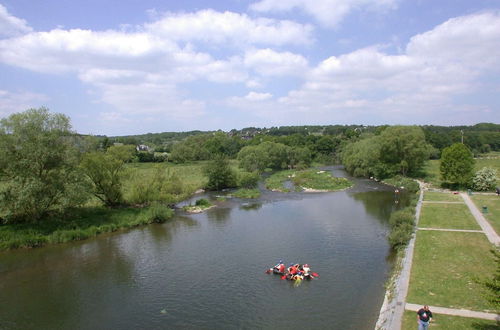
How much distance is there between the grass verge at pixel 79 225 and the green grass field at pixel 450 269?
27702 millimetres

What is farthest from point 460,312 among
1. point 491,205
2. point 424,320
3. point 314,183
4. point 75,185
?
point 314,183

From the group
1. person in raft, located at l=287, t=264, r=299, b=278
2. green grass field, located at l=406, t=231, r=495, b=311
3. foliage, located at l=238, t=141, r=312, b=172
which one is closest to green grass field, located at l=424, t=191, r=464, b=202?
green grass field, located at l=406, t=231, r=495, b=311

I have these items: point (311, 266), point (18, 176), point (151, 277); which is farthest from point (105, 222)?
point (311, 266)

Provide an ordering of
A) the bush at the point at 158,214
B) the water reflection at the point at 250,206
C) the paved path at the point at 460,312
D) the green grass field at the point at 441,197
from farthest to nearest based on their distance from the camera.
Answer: the water reflection at the point at 250,206 → the green grass field at the point at 441,197 → the bush at the point at 158,214 → the paved path at the point at 460,312

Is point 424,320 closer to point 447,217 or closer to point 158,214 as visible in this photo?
point 447,217

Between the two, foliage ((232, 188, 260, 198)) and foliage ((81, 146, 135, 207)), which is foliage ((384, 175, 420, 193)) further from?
foliage ((81, 146, 135, 207))

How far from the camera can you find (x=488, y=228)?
2994cm

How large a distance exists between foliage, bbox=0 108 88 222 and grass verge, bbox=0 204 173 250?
4.51ft

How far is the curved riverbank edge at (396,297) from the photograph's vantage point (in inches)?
633

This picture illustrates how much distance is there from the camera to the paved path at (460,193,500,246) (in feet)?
87.7

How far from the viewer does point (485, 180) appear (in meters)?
49.7

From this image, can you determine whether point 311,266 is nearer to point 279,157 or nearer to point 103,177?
point 103,177

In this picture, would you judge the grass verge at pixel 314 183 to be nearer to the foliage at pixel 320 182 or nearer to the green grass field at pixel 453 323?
the foliage at pixel 320 182

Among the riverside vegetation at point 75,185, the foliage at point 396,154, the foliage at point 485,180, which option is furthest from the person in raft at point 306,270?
the foliage at point 396,154
